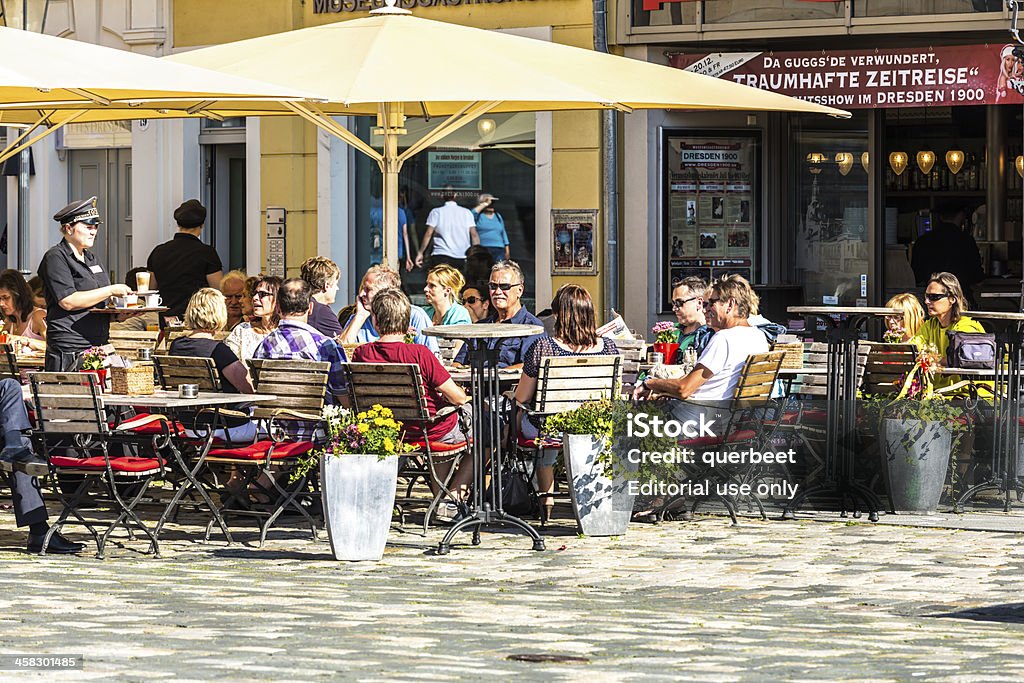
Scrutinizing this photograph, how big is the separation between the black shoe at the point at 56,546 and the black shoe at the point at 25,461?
1.32ft

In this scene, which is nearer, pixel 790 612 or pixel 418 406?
pixel 790 612

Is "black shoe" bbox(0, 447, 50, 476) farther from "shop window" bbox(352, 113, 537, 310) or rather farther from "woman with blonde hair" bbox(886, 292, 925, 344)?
"shop window" bbox(352, 113, 537, 310)

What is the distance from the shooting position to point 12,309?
14.1 metres

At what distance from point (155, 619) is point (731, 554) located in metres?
3.39

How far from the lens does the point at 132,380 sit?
10.5m

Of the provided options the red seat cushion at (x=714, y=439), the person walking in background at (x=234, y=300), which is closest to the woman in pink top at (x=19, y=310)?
the person walking in background at (x=234, y=300)

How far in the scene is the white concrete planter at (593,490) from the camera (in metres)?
10.6

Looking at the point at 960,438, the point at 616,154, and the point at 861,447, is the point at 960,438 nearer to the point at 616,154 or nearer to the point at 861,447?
the point at 861,447

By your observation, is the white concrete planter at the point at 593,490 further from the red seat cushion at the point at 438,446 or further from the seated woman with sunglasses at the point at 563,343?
the red seat cushion at the point at 438,446

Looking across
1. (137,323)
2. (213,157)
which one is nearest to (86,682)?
(137,323)

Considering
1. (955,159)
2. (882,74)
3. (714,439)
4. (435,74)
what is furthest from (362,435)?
(955,159)

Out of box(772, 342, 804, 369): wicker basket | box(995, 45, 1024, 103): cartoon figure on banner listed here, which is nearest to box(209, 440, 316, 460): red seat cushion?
box(772, 342, 804, 369): wicker basket

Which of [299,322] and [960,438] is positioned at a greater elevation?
[299,322]

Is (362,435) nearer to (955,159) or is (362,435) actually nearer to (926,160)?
(926,160)
